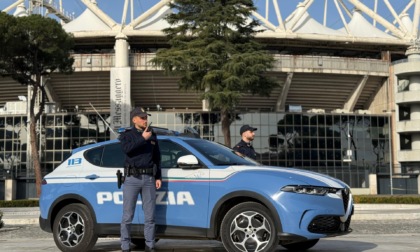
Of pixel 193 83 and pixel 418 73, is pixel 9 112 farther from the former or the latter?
pixel 418 73

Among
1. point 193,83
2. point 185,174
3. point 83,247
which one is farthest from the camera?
point 193,83

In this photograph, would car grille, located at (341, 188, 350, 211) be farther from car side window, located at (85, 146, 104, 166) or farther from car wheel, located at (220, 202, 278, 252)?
car side window, located at (85, 146, 104, 166)

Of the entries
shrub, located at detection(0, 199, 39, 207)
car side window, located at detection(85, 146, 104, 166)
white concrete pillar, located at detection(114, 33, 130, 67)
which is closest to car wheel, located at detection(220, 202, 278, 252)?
car side window, located at detection(85, 146, 104, 166)

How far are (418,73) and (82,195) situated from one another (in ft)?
151

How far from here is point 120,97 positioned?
43.5 m

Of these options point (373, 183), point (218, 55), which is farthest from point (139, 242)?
point (373, 183)

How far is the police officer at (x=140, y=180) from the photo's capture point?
6.53 metres

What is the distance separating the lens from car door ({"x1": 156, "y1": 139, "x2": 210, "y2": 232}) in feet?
21.6


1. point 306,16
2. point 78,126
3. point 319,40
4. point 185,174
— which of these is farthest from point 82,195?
point 306,16

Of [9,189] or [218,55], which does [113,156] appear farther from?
[9,189]

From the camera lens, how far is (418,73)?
160 ft

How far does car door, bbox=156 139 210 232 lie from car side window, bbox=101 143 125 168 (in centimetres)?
69

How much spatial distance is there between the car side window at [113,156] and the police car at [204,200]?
0.05 feet

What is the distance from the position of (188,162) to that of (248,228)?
1.02m
